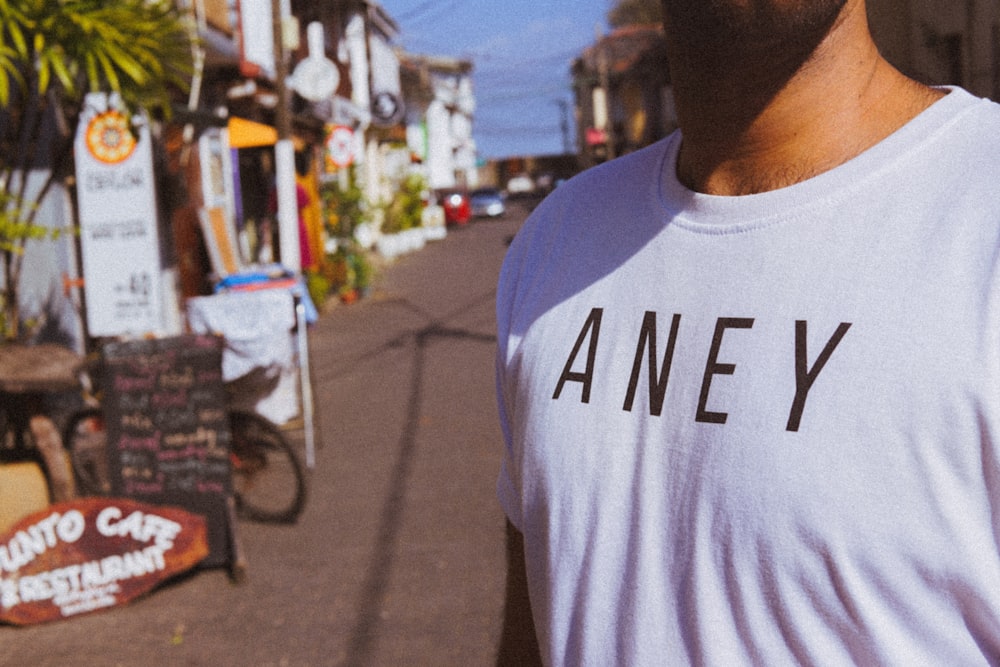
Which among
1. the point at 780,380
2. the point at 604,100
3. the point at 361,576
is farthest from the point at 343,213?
the point at 604,100

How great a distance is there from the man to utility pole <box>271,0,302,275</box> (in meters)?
10.5

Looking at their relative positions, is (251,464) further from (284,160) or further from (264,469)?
(284,160)

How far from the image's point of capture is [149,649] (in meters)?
4.86

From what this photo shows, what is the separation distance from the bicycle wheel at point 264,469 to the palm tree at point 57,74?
168 centimetres

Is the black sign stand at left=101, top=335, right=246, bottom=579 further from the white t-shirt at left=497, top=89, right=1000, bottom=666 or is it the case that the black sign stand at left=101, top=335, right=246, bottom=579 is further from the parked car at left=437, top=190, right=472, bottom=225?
the parked car at left=437, top=190, right=472, bottom=225

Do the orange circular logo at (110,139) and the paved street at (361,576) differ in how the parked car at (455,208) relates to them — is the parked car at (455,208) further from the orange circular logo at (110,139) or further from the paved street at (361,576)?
the orange circular logo at (110,139)

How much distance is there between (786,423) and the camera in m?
1.17

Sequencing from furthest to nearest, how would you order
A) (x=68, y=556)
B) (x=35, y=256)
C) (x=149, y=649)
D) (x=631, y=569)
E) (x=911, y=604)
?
(x=35, y=256)
(x=68, y=556)
(x=149, y=649)
(x=631, y=569)
(x=911, y=604)

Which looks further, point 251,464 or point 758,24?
point 251,464

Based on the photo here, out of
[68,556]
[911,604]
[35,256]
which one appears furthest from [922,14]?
[35,256]

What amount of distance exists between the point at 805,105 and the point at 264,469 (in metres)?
5.71

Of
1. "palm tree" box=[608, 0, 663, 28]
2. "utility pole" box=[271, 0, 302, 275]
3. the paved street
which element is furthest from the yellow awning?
"palm tree" box=[608, 0, 663, 28]

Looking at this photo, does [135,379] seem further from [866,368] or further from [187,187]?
[187,187]

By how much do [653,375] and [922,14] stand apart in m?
1.04
